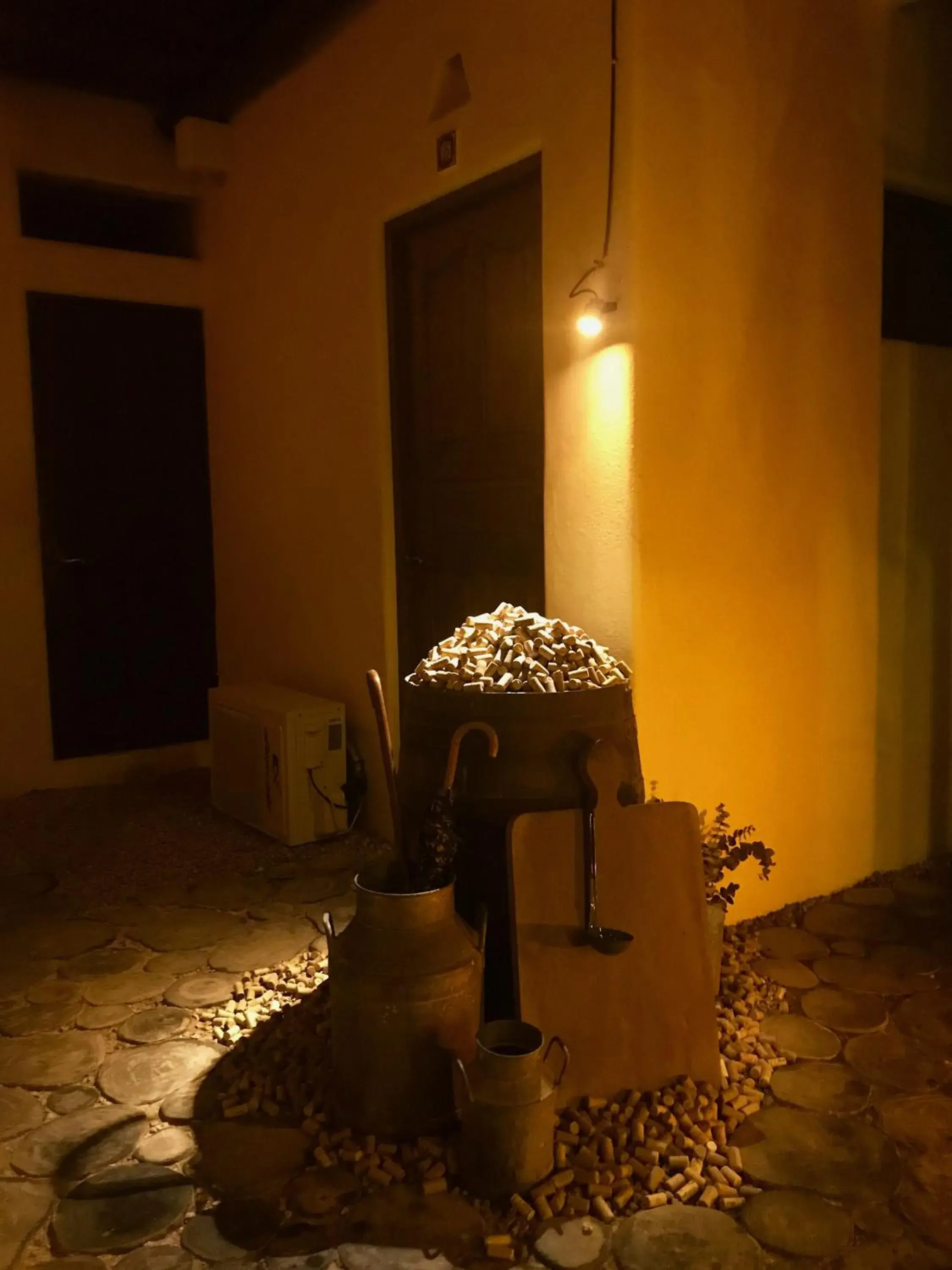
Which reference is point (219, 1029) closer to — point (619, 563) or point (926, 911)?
point (619, 563)

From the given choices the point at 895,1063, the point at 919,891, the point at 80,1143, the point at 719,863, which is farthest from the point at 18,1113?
the point at 919,891

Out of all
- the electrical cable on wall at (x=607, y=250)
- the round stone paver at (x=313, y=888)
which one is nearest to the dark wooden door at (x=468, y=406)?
the electrical cable on wall at (x=607, y=250)

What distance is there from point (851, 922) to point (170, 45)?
4.36m

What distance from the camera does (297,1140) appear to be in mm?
2096

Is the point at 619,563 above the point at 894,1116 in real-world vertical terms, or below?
above

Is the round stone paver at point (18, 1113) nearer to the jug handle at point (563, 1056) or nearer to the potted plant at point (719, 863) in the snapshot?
the jug handle at point (563, 1056)

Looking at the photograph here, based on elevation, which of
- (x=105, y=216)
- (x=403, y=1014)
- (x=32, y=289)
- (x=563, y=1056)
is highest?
(x=105, y=216)

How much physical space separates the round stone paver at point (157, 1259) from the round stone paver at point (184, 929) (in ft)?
4.26

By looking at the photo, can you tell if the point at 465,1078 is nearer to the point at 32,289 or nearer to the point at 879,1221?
the point at 879,1221

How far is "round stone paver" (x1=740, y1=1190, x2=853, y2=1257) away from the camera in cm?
177

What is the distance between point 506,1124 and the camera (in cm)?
187

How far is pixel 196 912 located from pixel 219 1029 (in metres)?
0.83

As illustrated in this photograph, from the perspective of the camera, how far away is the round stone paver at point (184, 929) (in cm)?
309

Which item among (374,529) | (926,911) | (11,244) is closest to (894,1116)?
(926,911)
